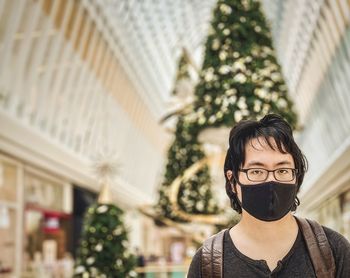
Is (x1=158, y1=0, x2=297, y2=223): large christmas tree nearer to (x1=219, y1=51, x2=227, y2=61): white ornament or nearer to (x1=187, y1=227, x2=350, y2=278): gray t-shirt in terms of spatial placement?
(x1=219, y1=51, x2=227, y2=61): white ornament

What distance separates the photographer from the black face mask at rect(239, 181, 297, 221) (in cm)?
197

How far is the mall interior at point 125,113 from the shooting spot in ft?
23.8

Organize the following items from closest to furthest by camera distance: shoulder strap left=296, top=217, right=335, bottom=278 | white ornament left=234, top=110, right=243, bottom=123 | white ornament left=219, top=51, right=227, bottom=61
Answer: shoulder strap left=296, top=217, right=335, bottom=278
white ornament left=234, top=110, right=243, bottom=123
white ornament left=219, top=51, right=227, bottom=61

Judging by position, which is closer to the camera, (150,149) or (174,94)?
(174,94)

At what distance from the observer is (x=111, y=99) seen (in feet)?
68.7

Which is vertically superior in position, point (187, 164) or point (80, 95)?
point (80, 95)

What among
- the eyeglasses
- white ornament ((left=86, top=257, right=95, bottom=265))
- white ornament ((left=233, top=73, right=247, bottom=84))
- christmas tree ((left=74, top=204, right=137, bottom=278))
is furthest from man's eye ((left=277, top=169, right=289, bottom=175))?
white ornament ((left=86, top=257, right=95, bottom=265))

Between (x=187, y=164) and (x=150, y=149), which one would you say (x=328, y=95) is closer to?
(x=187, y=164)

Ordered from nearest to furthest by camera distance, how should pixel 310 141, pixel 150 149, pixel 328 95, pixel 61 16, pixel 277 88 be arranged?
pixel 277 88 → pixel 61 16 → pixel 328 95 → pixel 310 141 → pixel 150 149

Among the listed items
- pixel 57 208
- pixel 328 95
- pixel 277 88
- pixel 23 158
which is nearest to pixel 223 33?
pixel 277 88

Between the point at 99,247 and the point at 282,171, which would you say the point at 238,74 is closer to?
the point at 99,247

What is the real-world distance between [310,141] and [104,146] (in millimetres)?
6384

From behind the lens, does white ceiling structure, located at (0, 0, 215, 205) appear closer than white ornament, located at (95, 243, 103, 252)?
No

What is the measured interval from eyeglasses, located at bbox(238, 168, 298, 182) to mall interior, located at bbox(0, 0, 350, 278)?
4610mm
